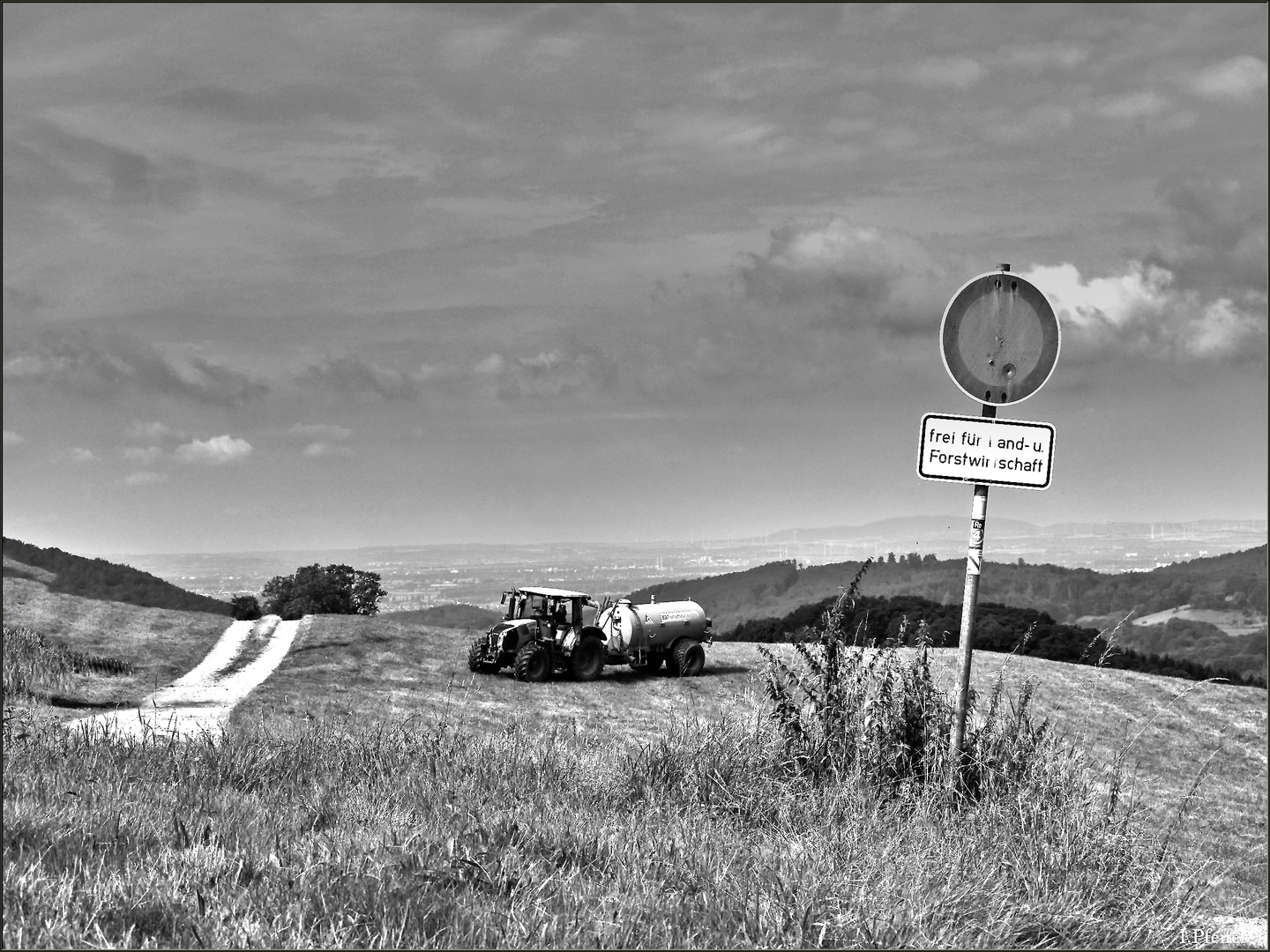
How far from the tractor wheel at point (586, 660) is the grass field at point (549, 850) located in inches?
442

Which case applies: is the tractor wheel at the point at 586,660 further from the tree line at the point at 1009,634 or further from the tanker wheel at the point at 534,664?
the tree line at the point at 1009,634

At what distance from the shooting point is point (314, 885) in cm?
446

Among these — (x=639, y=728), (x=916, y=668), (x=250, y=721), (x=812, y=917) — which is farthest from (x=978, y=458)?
(x=639, y=728)

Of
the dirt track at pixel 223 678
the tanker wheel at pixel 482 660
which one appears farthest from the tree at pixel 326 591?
the tanker wheel at pixel 482 660

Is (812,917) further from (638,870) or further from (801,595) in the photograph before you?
(801,595)

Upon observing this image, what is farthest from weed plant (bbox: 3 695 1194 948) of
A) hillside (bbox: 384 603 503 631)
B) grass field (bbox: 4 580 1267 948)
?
hillside (bbox: 384 603 503 631)

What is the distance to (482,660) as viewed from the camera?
20781mm

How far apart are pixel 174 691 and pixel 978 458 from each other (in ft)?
49.3

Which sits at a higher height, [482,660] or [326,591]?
[326,591]

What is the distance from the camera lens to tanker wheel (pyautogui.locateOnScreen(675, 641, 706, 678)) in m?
22.3

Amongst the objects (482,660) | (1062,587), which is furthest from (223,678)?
(1062,587)

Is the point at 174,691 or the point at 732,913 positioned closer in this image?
the point at 732,913

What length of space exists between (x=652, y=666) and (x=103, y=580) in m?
21.2

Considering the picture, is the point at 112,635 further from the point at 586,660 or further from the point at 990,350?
the point at 990,350
